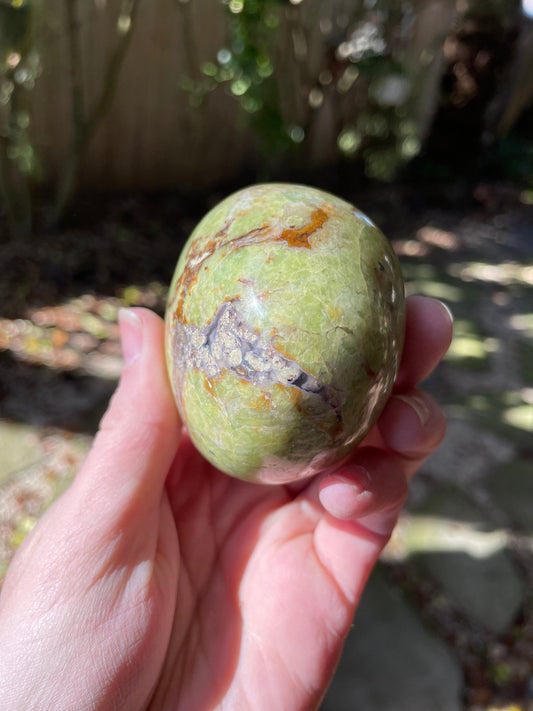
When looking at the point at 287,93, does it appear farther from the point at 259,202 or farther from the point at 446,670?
the point at 446,670

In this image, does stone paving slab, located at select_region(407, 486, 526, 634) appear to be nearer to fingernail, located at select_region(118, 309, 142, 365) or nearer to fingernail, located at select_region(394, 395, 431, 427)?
fingernail, located at select_region(394, 395, 431, 427)

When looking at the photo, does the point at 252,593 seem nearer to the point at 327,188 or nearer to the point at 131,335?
the point at 131,335

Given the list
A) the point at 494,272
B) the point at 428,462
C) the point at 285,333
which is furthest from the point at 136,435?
the point at 494,272

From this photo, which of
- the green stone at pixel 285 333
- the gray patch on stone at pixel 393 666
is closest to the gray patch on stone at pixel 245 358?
the green stone at pixel 285 333

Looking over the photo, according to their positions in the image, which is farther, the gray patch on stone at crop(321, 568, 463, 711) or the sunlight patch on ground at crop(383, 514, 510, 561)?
the sunlight patch on ground at crop(383, 514, 510, 561)

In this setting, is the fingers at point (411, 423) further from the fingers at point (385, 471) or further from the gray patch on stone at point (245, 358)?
the gray patch on stone at point (245, 358)

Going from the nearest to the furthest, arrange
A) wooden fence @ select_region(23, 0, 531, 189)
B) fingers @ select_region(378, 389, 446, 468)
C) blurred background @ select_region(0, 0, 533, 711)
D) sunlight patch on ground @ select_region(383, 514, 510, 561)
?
fingers @ select_region(378, 389, 446, 468) → blurred background @ select_region(0, 0, 533, 711) → sunlight patch on ground @ select_region(383, 514, 510, 561) → wooden fence @ select_region(23, 0, 531, 189)

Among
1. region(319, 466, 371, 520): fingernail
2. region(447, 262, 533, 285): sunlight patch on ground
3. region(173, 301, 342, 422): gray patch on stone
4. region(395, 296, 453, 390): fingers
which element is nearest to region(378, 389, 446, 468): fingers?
region(395, 296, 453, 390): fingers

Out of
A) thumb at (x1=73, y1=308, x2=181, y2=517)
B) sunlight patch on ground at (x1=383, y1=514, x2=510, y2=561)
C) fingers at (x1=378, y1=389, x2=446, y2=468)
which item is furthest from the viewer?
sunlight patch on ground at (x1=383, y1=514, x2=510, y2=561)
